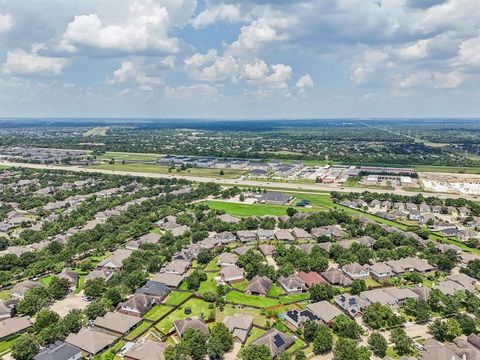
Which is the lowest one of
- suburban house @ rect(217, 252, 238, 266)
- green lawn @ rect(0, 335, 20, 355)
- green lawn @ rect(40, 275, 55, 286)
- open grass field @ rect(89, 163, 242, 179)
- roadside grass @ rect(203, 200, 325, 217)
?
green lawn @ rect(0, 335, 20, 355)

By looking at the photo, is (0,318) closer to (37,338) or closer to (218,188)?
(37,338)

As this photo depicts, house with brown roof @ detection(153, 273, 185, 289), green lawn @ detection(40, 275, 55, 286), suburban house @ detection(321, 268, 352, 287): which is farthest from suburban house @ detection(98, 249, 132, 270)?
suburban house @ detection(321, 268, 352, 287)

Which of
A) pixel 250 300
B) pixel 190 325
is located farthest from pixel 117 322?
pixel 250 300

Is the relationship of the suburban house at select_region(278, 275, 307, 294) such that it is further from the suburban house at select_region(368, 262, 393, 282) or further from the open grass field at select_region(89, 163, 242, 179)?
the open grass field at select_region(89, 163, 242, 179)

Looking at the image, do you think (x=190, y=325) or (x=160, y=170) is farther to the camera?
(x=160, y=170)

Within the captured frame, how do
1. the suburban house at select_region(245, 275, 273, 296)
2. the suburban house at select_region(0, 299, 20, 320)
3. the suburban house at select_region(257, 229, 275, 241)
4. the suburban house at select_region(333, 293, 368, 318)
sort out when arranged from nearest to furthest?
1. the suburban house at select_region(0, 299, 20, 320)
2. the suburban house at select_region(333, 293, 368, 318)
3. the suburban house at select_region(245, 275, 273, 296)
4. the suburban house at select_region(257, 229, 275, 241)

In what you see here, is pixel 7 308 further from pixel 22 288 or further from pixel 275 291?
pixel 275 291

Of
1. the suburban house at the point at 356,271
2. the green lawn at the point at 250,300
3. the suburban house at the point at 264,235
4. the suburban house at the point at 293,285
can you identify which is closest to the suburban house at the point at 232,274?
the green lawn at the point at 250,300
